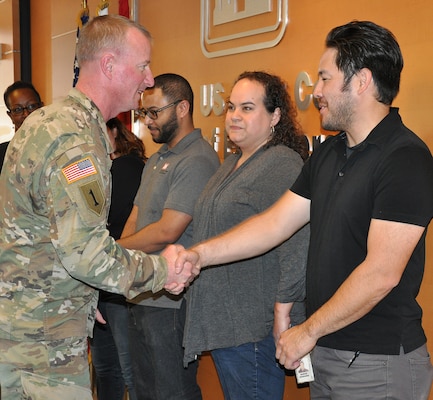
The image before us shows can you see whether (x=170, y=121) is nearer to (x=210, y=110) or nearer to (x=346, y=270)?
(x=210, y=110)

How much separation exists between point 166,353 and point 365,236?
60.3 inches

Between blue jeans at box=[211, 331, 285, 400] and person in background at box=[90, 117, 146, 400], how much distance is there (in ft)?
3.27

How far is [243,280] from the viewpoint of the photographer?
263 centimetres

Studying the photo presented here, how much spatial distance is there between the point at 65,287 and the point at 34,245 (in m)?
0.16

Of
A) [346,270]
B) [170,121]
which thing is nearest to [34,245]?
[346,270]

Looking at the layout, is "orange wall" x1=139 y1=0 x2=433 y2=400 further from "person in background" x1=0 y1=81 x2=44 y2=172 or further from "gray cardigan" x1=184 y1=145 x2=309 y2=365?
"person in background" x1=0 y1=81 x2=44 y2=172

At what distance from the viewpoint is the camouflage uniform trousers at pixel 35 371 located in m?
2.07

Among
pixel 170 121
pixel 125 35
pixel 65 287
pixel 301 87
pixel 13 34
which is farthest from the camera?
pixel 13 34

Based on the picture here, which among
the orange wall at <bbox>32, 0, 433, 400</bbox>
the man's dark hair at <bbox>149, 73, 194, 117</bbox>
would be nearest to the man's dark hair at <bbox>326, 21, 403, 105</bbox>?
the orange wall at <bbox>32, 0, 433, 400</bbox>

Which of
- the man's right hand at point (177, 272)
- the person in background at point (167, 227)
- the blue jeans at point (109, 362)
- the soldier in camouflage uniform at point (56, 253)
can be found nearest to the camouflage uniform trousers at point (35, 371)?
the soldier in camouflage uniform at point (56, 253)

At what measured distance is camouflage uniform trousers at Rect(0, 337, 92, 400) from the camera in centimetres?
207

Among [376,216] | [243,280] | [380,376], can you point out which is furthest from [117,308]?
[376,216]

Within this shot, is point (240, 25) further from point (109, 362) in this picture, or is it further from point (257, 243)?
point (109, 362)

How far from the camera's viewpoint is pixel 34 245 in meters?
2.05
